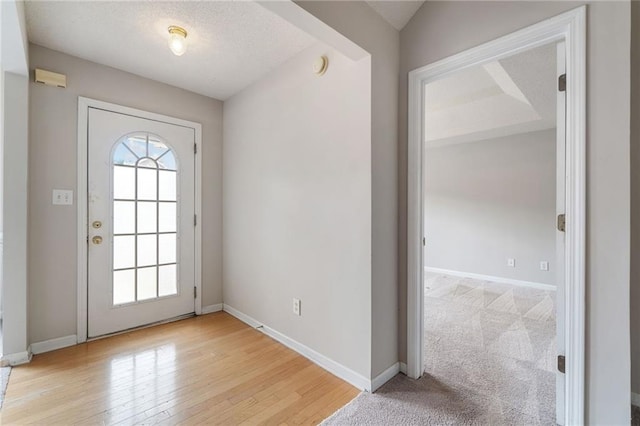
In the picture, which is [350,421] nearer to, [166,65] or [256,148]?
[256,148]

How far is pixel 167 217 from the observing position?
9.55 ft

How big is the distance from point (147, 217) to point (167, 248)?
363mm

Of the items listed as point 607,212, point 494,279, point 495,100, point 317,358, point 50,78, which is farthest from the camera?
point 494,279

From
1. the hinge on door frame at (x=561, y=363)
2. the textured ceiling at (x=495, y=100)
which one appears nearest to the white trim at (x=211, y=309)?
the hinge on door frame at (x=561, y=363)

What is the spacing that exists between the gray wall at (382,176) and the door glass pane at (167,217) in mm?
2154

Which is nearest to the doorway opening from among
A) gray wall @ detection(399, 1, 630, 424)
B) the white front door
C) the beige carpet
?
the beige carpet

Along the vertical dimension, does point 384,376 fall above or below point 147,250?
below

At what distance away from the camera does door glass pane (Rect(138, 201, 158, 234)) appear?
2.75 metres

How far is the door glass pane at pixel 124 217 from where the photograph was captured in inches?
103

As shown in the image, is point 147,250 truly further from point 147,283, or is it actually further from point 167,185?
point 167,185

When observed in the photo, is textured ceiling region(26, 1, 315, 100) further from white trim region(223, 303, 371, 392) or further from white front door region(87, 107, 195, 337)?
white trim region(223, 303, 371, 392)

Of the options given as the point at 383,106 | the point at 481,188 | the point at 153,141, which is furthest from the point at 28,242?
the point at 481,188

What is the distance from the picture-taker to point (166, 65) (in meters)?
2.52

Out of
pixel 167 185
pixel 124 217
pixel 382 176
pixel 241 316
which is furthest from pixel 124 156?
pixel 382 176
